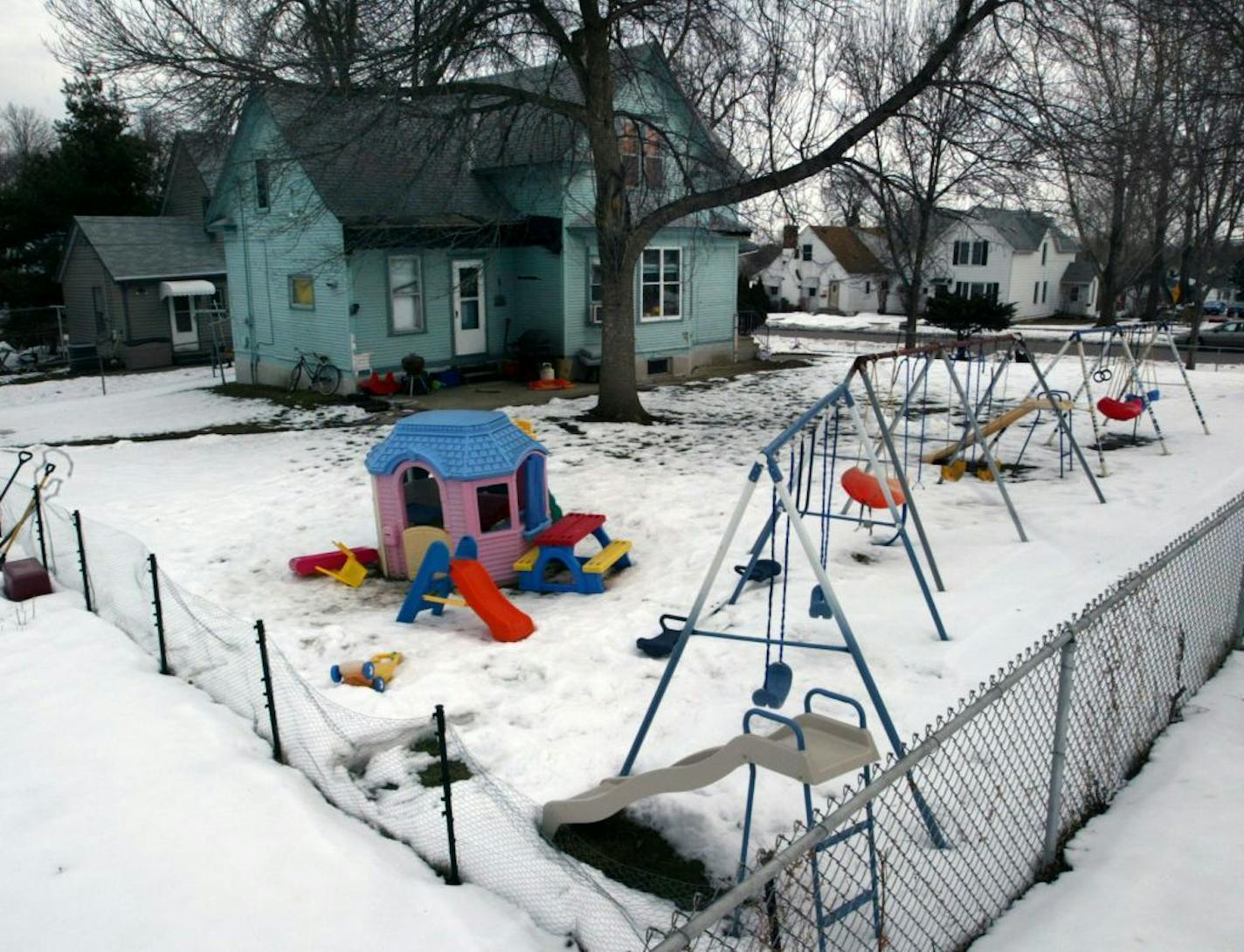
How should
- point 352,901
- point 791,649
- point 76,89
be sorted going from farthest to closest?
point 76,89
point 791,649
point 352,901

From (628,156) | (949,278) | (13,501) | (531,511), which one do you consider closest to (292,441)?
(13,501)

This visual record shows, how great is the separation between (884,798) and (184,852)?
12.3 feet

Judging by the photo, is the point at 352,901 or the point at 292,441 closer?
the point at 352,901

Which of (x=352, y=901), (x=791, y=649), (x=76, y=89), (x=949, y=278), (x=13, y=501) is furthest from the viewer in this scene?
(x=949, y=278)

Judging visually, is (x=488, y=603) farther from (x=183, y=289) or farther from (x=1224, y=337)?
(x=1224, y=337)

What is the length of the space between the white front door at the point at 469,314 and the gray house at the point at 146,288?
1041 cm

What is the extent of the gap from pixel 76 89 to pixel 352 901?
3945 centimetres

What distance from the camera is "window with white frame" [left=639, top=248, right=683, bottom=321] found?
22.8 m

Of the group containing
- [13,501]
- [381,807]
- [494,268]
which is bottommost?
[381,807]

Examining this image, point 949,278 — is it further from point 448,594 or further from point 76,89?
point 448,594

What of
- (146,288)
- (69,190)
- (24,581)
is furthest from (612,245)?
(69,190)

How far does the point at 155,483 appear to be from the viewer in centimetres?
1306

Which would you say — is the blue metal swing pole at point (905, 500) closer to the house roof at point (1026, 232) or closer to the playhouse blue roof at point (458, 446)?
the playhouse blue roof at point (458, 446)

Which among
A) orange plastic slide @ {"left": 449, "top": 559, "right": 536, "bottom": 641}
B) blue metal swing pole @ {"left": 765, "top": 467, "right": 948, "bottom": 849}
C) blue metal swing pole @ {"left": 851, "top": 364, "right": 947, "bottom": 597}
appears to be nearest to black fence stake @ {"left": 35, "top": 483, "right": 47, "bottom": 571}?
orange plastic slide @ {"left": 449, "top": 559, "right": 536, "bottom": 641}
